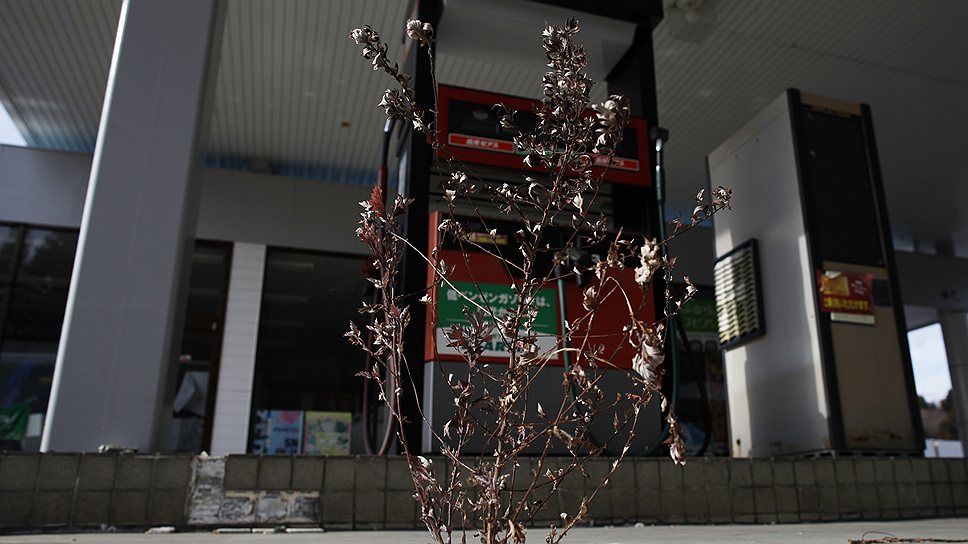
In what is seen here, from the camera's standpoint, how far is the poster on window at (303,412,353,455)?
8.14 m

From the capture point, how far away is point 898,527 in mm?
2619

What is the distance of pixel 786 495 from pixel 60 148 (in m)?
8.38

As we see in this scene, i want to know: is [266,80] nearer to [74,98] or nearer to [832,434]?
[74,98]

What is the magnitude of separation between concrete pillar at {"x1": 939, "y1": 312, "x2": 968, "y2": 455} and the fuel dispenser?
9680 millimetres

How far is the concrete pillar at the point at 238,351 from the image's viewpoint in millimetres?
7477

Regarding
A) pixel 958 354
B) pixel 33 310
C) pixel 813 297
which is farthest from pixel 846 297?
pixel 958 354

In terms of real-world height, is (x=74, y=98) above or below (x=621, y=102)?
above

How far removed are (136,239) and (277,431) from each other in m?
5.47

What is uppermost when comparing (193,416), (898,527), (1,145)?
(1,145)

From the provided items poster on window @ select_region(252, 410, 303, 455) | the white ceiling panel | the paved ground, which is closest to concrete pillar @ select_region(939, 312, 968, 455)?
the white ceiling panel

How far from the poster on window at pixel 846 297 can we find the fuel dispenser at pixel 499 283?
92 cm

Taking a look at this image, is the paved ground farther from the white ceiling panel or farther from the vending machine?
the white ceiling panel

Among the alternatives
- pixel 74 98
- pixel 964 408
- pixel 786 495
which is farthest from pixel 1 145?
pixel 964 408

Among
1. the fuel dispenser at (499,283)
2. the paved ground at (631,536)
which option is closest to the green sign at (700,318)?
the fuel dispenser at (499,283)
